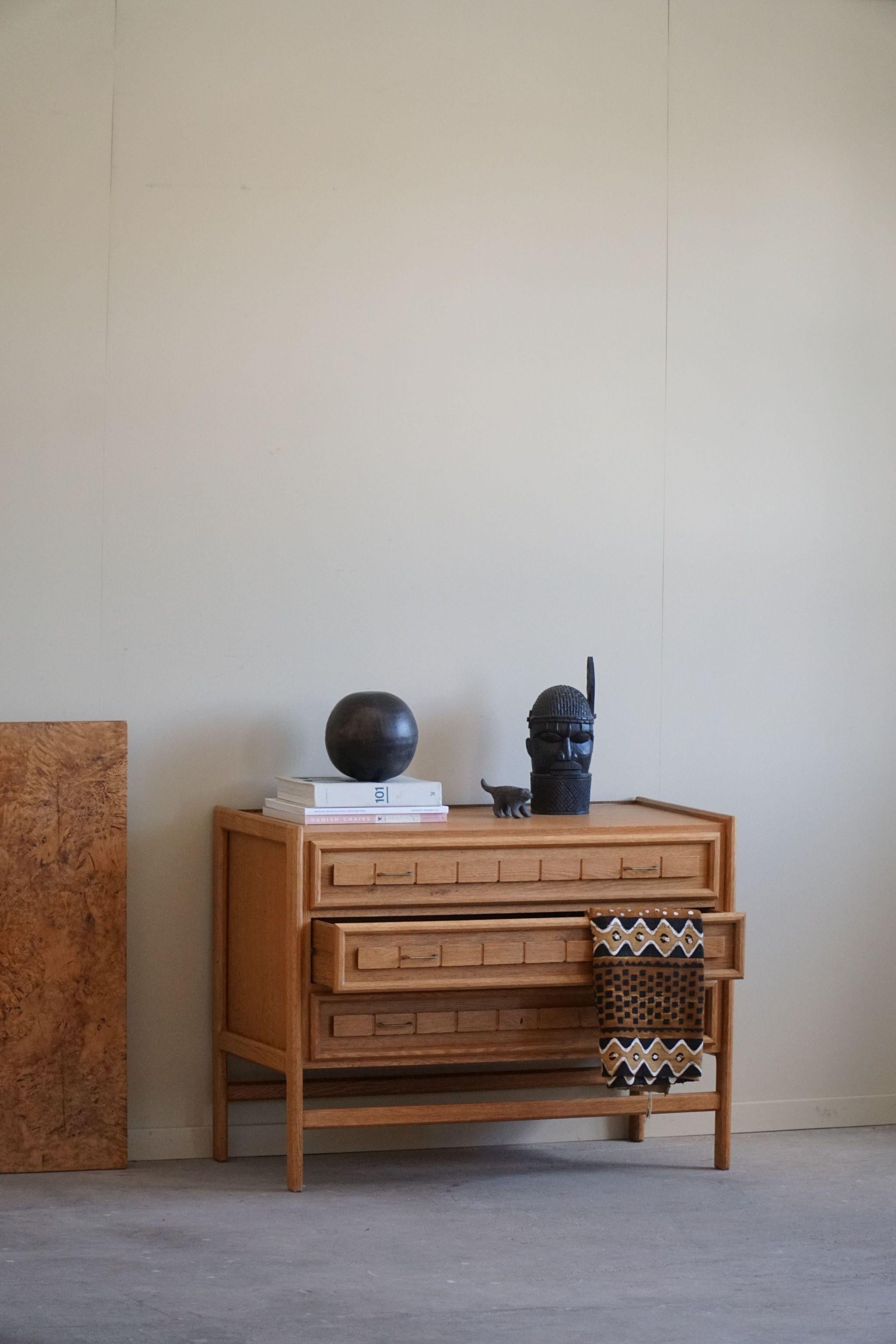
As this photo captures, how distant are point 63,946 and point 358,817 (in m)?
0.68

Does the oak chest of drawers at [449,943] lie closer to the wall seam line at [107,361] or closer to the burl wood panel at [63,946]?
the burl wood panel at [63,946]

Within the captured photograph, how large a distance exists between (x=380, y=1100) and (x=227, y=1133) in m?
0.35

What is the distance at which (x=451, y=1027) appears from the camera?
2.97 metres

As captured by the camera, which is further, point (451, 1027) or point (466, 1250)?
point (451, 1027)

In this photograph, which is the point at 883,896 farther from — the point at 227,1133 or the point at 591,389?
the point at 227,1133

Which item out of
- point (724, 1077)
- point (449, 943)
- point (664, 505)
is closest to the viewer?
point (449, 943)

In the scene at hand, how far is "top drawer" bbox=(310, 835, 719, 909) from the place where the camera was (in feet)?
9.62

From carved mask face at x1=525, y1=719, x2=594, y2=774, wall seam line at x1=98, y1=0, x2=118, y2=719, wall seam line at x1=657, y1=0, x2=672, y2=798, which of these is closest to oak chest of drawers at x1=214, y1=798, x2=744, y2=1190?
carved mask face at x1=525, y1=719, x2=594, y2=774

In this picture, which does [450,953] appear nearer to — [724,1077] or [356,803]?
[356,803]

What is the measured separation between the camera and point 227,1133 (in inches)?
128

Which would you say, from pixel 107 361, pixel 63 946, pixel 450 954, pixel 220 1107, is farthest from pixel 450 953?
pixel 107 361

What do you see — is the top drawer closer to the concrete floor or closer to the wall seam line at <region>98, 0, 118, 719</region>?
the concrete floor

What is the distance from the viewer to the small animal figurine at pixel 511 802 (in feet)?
10.5

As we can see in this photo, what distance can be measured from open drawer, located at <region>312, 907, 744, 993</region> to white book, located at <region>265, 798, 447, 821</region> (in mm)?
219
